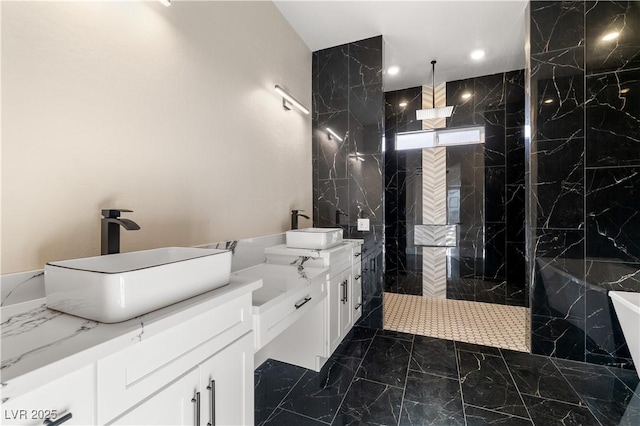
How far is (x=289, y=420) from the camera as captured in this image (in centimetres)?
151

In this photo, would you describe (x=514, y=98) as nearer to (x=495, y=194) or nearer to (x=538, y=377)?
(x=495, y=194)

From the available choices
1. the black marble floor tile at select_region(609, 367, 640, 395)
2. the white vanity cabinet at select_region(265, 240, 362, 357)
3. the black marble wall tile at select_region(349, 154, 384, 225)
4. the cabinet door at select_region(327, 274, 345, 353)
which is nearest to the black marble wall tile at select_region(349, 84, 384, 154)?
the black marble wall tile at select_region(349, 154, 384, 225)

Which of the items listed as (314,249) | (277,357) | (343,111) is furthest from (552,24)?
(277,357)

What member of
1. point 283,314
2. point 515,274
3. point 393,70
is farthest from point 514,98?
point 283,314

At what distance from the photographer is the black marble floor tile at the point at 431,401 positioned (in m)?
1.52

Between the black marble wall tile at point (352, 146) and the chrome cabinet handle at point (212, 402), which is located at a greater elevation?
the black marble wall tile at point (352, 146)

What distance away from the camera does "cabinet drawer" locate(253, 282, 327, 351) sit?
1125 millimetres

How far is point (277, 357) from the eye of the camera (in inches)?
82.1

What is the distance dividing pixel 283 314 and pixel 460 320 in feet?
8.37

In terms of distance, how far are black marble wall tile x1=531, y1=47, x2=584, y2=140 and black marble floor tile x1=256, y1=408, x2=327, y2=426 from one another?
274cm

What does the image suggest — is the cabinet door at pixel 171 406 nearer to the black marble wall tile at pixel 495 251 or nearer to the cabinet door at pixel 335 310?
the cabinet door at pixel 335 310

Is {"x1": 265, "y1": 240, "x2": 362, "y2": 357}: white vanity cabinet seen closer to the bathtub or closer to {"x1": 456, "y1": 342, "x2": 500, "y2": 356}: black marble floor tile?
{"x1": 456, "y1": 342, "x2": 500, "y2": 356}: black marble floor tile

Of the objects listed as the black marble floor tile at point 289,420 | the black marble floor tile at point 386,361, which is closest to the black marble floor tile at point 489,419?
the black marble floor tile at point 386,361

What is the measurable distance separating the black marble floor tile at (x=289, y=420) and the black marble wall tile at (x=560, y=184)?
2.31 meters
